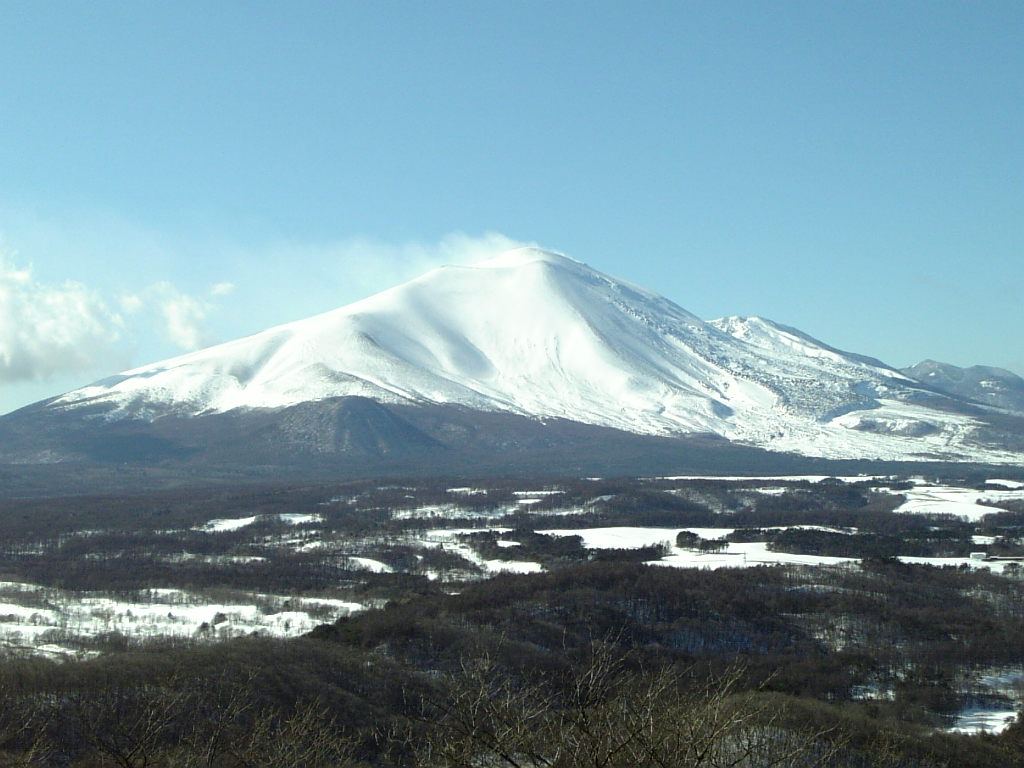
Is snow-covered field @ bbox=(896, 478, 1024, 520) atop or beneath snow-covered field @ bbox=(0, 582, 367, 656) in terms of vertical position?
beneath

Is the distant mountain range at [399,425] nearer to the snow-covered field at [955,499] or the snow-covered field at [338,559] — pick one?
the snow-covered field at [955,499]

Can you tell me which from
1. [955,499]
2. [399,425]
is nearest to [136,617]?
[955,499]

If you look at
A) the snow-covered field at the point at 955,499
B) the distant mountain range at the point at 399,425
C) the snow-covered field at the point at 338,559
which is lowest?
the snow-covered field at the point at 955,499

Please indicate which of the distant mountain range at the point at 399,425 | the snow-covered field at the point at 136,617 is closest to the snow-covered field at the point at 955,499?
the distant mountain range at the point at 399,425

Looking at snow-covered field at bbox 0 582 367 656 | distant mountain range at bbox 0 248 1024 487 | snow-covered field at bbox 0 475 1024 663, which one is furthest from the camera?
distant mountain range at bbox 0 248 1024 487

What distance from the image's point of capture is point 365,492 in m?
114

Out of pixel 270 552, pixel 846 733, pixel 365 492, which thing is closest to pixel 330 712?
pixel 846 733

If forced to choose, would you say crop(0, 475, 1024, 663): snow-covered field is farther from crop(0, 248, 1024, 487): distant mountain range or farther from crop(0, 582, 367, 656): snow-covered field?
crop(0, 248, 1024, 487): distant mountain range

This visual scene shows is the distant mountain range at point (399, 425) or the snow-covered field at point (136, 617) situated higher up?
the distant mountain range at point (399, 425)

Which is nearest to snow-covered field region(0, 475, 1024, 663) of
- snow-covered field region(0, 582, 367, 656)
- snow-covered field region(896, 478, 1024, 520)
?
snow-covered field region(0, 582, 367, 656)

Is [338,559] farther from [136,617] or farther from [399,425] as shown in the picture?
[399,425]

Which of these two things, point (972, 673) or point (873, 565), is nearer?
point (972, 673)

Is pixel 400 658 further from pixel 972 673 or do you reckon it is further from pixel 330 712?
pixel 972 673

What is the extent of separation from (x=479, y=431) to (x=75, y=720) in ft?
448
